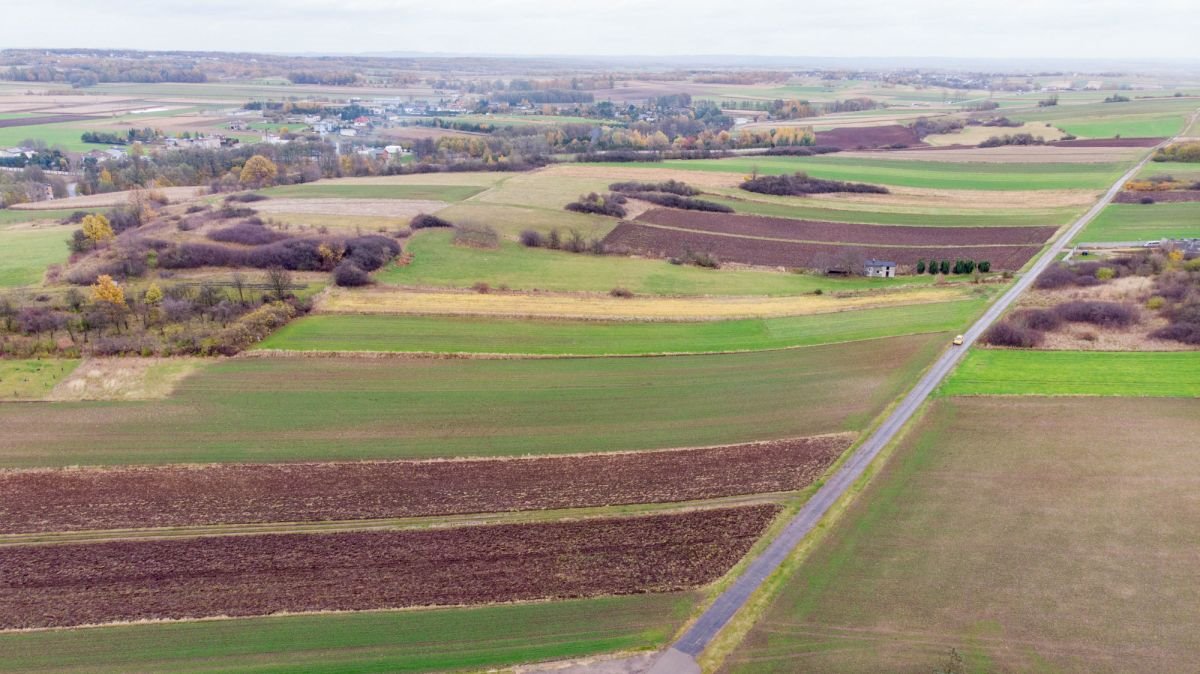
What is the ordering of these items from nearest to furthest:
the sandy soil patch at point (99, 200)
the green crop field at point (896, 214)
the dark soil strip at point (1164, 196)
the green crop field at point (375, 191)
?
the green crop field at point (896, 214) < the dark soil strip at point (1164, 196) < the sandy soil patch at point (99, 200) < the green crop field at point (375, 191)

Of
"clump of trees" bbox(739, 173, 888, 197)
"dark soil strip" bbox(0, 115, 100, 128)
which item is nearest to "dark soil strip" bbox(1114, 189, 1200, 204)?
"clump of trees" bbox(739, 173, 888, 197)

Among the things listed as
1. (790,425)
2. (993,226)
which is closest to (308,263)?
(790,425)

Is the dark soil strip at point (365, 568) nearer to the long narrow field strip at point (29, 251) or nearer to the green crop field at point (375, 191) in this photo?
the long narrow field strip at point (29, 251)

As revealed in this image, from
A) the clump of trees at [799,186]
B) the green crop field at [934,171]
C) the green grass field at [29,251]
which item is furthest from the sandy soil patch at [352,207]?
the clump of trees at [799,186]

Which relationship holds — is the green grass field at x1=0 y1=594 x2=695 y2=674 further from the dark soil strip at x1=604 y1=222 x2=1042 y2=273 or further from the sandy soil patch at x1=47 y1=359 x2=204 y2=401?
the dark soil strip at x1=604 y1=222 x2=1042 y2=273

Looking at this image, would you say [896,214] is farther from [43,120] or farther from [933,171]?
[43,120]

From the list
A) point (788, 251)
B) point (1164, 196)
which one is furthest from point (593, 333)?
point (1164, 196)
